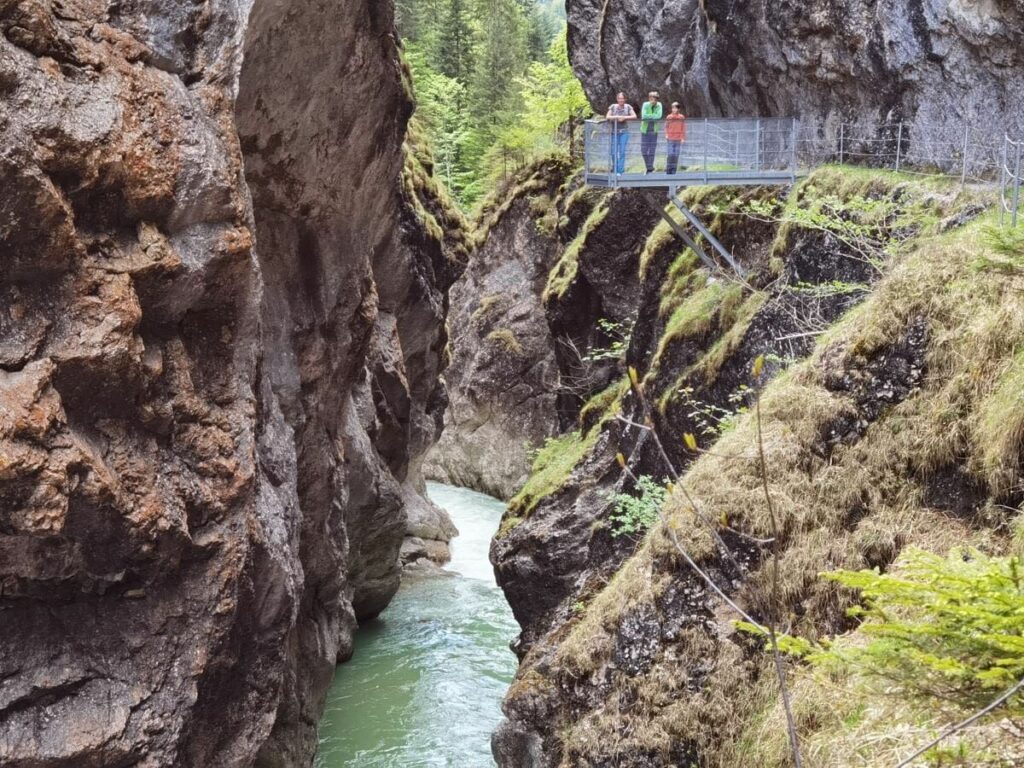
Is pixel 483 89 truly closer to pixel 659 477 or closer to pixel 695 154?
pixel 695 154

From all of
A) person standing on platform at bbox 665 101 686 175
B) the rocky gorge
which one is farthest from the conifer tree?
the rocky gorge

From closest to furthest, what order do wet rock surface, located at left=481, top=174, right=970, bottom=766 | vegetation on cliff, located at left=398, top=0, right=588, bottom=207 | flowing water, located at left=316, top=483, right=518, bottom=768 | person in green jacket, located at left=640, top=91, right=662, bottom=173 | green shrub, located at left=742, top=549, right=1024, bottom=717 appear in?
green shrub, located at left=742, top=549, right=1024, bottom=717
wet rock surface, located at left=481, top=174, right=970, bottom=766
flowing water, located at left=316, top=483, right=518, bottom=768
person in green jacket, located at left=640, top=91, right=662, bottom=173
vegetation on cliff, located at left=398, top=0, right=588, bottom=207

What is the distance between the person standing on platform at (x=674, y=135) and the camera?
1688 centimetres

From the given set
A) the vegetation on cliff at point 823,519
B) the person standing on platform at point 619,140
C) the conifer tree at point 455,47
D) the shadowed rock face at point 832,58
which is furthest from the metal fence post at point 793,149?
the conifer tree at point 455,47

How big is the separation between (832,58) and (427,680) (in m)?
13.9

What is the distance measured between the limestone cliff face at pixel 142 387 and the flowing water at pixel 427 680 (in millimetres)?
6353

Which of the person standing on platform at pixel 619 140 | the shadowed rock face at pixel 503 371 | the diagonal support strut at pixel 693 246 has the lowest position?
the shadowed rock face at pixel 503 371

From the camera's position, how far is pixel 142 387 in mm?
8328

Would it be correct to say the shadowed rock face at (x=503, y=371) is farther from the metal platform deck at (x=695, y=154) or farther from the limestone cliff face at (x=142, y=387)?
the limestone cliff face at (x=142, y=387)

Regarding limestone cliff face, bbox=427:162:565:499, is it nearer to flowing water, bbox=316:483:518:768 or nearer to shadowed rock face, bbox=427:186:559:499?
shadowed rock face, bbox=427:186:559:499

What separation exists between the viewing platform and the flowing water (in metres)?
9.96

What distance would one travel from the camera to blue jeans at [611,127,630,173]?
17.2 m

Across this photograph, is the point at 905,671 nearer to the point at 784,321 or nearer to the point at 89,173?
the point at 89,173

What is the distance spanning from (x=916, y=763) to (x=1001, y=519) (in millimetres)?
2972
